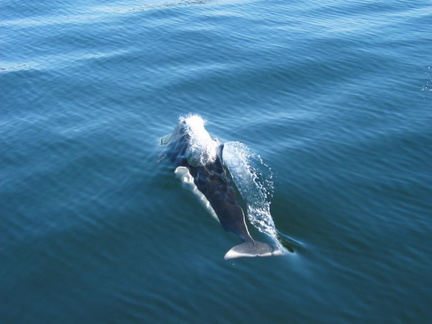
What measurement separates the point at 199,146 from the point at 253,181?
338 centimetres

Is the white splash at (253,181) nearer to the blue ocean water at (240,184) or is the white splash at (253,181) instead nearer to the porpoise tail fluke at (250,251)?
the blue ocean water at (240,184)

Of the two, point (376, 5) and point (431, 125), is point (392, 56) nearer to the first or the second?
point (431, 125)

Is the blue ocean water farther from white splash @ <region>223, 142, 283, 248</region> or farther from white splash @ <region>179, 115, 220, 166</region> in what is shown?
white splash @ <region>179, 115, 220, 166</region>

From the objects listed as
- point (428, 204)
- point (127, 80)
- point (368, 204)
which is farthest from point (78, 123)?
point (428, 204)

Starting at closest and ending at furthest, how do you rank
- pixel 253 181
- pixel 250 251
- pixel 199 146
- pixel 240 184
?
pixel 250 251 < pixel 240 184 < pixel 253 181 < pixel 199 146

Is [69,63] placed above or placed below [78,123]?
above

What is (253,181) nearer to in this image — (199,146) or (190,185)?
(190,185)

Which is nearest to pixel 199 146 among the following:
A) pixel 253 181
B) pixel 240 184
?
pixel 240 184

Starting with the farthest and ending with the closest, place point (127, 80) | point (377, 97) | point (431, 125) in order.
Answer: point (127, 80)
point (377, 97)
point (431, 125)

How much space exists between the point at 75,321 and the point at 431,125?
23.1 m

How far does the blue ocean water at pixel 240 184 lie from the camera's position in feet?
55.6

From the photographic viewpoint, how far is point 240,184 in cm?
2245

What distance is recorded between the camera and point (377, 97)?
106ft

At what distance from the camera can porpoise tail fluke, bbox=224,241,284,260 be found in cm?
1809
